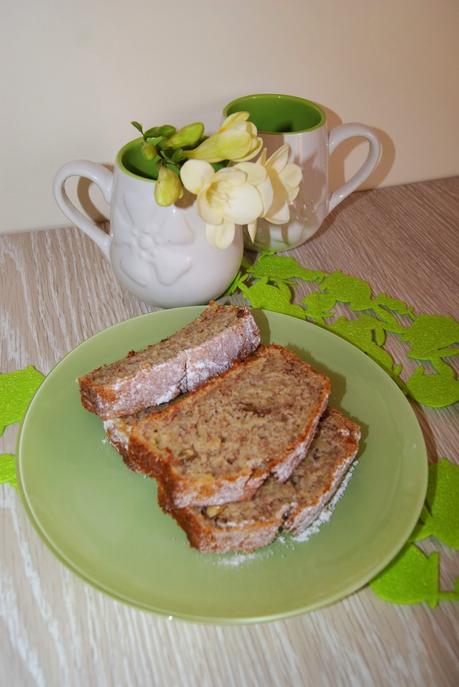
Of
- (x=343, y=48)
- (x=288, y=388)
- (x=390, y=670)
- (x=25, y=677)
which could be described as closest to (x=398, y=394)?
(x=288, y=388)

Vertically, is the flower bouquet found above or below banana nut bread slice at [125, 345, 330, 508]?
above

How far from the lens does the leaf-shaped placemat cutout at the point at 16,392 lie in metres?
0.95

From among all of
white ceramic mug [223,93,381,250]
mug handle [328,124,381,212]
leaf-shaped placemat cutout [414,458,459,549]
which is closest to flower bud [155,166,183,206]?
white ceramic mug [223,93,381,250]

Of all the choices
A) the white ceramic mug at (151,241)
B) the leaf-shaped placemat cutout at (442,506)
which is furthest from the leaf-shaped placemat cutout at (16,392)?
the leaf-shaped placemat cutout at (442,506)

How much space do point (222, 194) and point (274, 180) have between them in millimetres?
117

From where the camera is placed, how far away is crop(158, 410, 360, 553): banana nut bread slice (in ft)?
2.43

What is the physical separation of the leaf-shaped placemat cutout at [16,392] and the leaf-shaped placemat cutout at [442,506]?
23.3 inches

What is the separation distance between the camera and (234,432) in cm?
82

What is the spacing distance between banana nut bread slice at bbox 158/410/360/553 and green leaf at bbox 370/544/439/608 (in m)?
0.11

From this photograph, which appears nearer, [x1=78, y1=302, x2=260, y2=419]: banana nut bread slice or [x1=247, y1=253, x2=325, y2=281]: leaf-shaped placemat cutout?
[x1=78, y1=302, x2=260, y2=419]: banana nut bread slice

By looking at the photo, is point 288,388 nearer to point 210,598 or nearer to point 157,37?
point 210,598

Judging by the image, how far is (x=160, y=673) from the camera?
27.3 inches

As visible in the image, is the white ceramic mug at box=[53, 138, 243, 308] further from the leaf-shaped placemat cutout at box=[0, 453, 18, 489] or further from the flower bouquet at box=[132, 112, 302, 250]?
the leaf-shaped placemat cutout at box=[0, 453, 18, 489]

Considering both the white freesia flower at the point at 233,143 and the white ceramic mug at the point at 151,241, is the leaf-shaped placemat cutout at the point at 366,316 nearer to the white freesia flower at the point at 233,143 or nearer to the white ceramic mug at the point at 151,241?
the white ceramic mug at the point at 151,241
